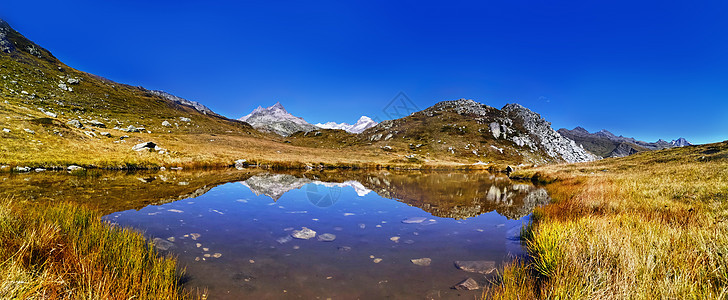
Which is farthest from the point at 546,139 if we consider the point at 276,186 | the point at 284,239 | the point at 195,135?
the point at 284,239

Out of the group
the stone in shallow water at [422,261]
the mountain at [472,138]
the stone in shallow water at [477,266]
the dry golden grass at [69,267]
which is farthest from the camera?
the mountain at [472,138]

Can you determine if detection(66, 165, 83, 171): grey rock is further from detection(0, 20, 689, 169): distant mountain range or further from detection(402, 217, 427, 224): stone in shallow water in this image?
detection(402, 217, 427, 224): stone in shallow water

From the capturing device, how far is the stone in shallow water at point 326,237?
933 centimetres

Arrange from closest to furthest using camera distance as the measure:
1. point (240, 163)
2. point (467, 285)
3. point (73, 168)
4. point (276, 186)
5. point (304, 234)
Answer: point (467, 285) → point (304, 234) → point (276, 186) → point (73, 168) → point (240, 163)

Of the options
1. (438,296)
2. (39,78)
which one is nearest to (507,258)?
(438,296)

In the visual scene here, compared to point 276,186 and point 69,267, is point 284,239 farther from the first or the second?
point 276,186

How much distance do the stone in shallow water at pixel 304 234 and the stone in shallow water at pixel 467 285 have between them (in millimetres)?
5298

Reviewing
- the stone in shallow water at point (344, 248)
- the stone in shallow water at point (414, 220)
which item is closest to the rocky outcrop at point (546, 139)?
the stone in shallow water at point (414, 220)

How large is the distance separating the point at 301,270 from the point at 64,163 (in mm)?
35784

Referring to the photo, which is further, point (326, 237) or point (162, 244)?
point (326, 237)

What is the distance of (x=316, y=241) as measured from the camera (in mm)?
9141

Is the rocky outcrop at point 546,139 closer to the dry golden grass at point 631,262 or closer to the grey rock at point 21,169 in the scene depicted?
the dry golden grass at point 631,262

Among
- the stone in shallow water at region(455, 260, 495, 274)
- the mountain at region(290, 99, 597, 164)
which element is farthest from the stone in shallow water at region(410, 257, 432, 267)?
the mountain at region(290, 99, 597, 164)

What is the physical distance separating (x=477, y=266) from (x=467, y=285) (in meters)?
1.38
